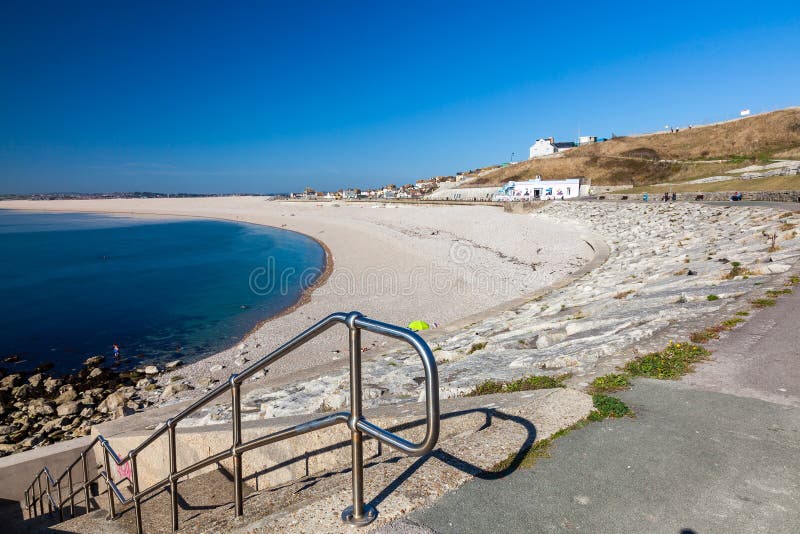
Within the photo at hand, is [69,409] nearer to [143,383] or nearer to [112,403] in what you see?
[112,403]

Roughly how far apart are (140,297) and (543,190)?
4821cm

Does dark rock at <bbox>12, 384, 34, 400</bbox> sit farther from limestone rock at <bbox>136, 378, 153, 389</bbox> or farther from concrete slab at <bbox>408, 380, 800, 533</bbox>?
concrete slab at <bbox>408, 380, 800, 533</bbox>

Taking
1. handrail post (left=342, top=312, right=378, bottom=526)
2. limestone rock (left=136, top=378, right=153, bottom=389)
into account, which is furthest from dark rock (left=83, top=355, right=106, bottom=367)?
handrail post (left=342, top=312, right=378, bottom=526)

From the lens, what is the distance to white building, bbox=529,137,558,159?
107062 mm

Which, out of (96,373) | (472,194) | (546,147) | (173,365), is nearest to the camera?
(96,373)

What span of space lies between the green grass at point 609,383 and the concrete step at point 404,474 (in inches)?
13.6

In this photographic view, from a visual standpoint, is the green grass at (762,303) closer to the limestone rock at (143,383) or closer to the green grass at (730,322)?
→ the green grass at (730,322)

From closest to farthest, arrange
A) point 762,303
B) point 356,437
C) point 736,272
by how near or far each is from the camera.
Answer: point 356,437 < point 762,303 < point 736,272

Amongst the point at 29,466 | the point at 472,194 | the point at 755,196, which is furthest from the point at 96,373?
the point at 472,194

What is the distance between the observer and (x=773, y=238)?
36.2ft

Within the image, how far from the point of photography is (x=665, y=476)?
281 cm

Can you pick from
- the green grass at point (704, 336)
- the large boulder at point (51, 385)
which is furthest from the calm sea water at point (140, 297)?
the green grass at point (704, 336)

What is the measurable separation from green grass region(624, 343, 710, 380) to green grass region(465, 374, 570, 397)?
75 centimetres

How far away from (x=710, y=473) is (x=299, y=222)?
2792 inches
